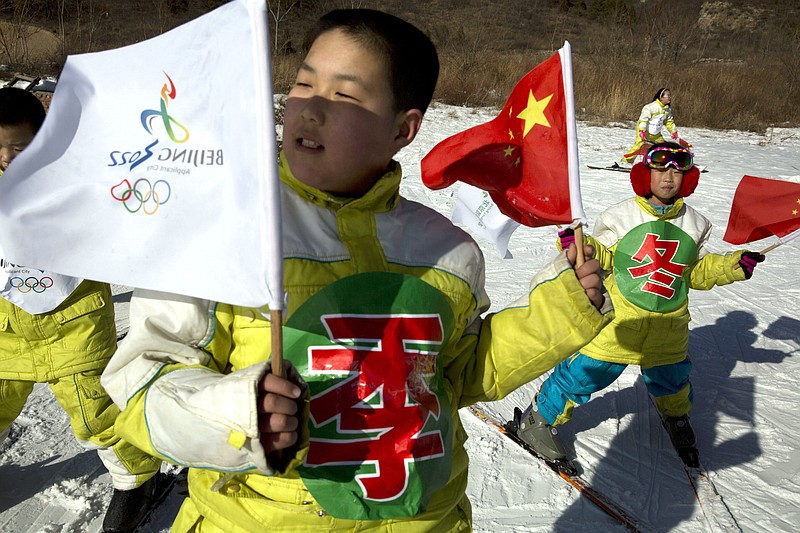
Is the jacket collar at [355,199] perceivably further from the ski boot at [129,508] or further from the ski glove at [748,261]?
the ski glove at [748,261]

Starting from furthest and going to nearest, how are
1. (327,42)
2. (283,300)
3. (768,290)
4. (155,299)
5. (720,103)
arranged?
(720,103)
(768,290)
(327,42)
(155,299)
(283,300)

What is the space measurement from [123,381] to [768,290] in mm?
6159

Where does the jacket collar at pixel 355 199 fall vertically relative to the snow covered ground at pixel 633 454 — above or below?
above

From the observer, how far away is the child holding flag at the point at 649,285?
338cm

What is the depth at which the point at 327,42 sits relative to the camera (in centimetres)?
142

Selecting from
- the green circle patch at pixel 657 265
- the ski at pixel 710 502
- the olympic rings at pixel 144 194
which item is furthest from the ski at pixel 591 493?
the olympic rings at pixel 144 194

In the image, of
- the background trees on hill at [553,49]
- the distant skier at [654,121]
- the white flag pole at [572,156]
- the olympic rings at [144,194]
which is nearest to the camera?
the olympic rings at [144,194]

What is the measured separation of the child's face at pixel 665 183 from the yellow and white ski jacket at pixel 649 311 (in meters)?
0.06

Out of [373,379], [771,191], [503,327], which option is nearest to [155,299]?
[373,379]

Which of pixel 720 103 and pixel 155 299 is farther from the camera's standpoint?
pixel 720 103

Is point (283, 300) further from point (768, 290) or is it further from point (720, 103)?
point (720, 103)

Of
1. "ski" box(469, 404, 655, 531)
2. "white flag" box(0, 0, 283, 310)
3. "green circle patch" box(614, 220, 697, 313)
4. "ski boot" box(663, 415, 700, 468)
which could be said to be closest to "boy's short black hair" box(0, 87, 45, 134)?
"white flag" box(0, 0, 283, 310)

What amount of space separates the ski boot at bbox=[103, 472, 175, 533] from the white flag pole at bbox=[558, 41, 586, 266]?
2.18 meters

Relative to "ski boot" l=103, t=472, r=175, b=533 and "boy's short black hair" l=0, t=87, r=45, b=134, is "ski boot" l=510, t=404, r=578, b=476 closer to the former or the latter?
"ski boot" l=103, t=472, r=175, b=533
